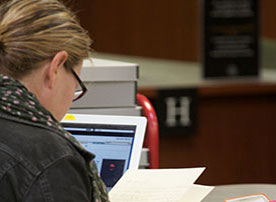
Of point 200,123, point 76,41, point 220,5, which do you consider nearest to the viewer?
point 76,41

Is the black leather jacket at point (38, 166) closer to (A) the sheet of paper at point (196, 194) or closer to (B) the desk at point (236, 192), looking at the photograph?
(A) the sheet of paper at point (196, 194)

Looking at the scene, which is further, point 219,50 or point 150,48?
point 150,48

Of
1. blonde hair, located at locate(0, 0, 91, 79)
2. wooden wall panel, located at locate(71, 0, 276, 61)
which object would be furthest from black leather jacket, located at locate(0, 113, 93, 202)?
wooden wall panel, located at locate(71, 0, 276, 61)

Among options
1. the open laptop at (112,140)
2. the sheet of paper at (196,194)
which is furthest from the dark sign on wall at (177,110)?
the sheet of paper at (196,194)

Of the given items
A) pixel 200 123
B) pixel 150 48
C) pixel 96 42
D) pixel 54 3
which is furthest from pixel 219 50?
pixel 54 3

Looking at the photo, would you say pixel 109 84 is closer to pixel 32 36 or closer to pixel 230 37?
pixel 32 36

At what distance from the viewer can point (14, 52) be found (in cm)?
114

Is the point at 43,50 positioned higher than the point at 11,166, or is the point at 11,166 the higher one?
the point at 43,50

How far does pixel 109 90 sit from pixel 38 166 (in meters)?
0.94

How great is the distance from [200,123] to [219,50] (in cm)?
55

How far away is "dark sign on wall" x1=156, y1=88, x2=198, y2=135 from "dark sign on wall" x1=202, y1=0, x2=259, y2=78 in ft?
1.54

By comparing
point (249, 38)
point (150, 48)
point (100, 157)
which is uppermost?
point (100, 157)

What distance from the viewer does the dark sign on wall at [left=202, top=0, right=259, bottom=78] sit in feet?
13.6

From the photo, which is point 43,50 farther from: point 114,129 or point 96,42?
point 96,42
